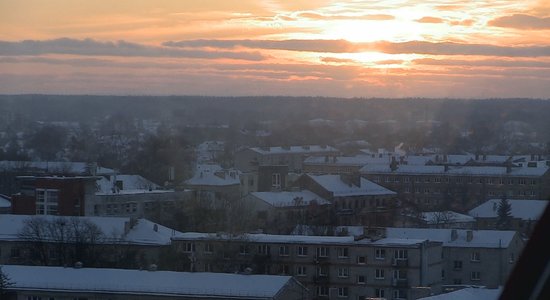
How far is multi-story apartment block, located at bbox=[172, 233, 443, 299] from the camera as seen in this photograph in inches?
936

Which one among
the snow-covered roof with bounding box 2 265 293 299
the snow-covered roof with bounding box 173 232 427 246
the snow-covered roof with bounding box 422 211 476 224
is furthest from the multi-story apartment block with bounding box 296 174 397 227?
the snow-covered roof with bounding box 2 265 293 299

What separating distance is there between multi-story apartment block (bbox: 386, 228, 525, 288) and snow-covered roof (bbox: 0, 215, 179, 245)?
6.00m

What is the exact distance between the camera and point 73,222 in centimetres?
2703

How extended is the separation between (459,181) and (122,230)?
101 feet

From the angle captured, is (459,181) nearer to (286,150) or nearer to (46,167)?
(46,167)

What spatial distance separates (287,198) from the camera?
38.6 m

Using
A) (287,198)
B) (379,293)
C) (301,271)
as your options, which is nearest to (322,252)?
(301,271)

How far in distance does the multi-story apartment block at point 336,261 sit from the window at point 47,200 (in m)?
10.7

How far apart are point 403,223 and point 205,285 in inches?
659

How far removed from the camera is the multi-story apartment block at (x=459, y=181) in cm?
5300

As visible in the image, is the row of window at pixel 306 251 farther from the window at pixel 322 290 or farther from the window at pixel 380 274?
the window at pixel 322 290

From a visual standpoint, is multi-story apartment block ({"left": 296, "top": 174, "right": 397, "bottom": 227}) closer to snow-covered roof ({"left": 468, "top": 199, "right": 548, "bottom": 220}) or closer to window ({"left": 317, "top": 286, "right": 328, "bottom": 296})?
snow-covered roof ({"left": 468, "top": 199, "right": 548, "bottom": 220})

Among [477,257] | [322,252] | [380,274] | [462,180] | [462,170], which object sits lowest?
[380,274]

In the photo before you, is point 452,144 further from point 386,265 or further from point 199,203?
point 386,265
